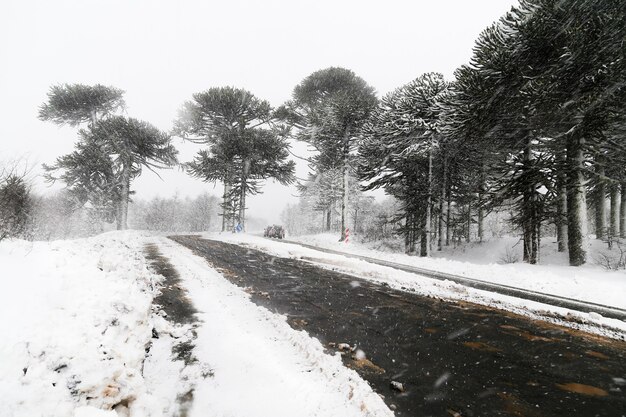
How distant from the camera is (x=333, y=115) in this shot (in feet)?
64.8

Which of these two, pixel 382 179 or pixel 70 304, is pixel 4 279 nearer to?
pixel 70 304

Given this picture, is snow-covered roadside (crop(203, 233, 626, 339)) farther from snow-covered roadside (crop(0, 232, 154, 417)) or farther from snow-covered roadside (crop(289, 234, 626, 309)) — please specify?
snow-covered roadside (crop(0, 232, 154, 417))

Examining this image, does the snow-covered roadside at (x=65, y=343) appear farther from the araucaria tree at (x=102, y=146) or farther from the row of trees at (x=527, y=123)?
the araucaria tree at (x=102, y=146)

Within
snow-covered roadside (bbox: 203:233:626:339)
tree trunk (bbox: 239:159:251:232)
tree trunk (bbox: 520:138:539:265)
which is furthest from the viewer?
tree trunk (bbox: 239:159:251:232)

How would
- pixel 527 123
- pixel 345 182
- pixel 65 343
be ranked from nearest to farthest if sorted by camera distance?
pixel 65 343 → pixel 527 123 → pixel 345 182

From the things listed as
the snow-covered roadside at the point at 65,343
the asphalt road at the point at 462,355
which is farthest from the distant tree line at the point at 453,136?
the snow-covered roadside at the point at 65,343

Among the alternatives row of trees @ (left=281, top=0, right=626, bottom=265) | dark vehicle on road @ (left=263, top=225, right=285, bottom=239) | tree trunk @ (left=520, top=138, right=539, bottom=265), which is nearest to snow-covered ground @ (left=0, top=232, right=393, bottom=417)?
row of trees @ (left=281, top=0, right=626, bottom=265)

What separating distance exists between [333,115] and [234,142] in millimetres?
8557

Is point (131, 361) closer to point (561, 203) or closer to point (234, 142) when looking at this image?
point (561, 203)

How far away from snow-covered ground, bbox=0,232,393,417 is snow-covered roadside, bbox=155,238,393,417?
0.03 feet

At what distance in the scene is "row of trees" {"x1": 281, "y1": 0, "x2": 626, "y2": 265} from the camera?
9023 millimetres

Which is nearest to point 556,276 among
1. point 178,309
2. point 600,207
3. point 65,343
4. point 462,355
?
point 462,355

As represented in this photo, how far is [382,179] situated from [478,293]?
39.5 feet

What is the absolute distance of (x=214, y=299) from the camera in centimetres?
541
